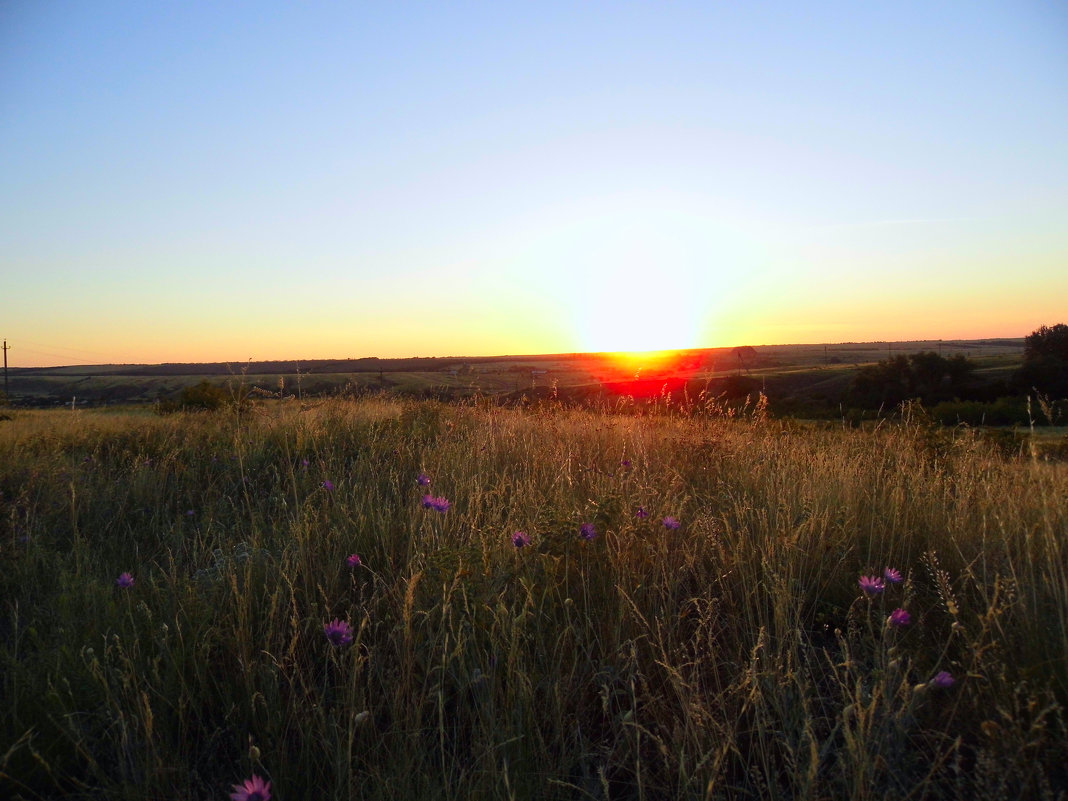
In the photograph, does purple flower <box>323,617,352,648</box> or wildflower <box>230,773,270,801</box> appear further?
purple flower <box>323,617,352,648</box>

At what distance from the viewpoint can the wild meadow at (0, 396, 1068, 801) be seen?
1.55 metres

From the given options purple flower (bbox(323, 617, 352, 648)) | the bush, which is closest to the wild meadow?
purple flower (bbox(323, 617, 352, 648))

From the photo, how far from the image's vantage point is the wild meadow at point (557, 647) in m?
1.55

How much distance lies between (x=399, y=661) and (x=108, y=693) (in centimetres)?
74

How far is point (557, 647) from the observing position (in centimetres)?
200

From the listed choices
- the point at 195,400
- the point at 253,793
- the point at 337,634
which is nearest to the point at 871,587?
the point at 337,634

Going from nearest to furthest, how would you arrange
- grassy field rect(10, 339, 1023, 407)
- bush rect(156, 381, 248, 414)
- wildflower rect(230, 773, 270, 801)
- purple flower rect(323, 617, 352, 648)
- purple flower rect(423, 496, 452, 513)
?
wildflower rect(230, 773, 270, 801) → purple flower rect(323, 617, 352, 648) → purple flower rect(423, 496, 452, 513) → grassy field rect(10, 339, 1023, 407) → bush rect(156, 381, 248, 414)

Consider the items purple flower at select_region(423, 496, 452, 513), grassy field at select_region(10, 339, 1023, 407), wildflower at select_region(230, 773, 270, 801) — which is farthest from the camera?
grassy field at select_region(10, 339, 1023, 407)

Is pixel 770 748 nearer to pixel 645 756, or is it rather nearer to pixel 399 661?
pixel 645 756

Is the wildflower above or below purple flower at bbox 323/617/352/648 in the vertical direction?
below

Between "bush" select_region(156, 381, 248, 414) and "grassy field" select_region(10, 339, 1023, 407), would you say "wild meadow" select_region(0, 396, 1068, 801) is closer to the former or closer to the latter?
"grassy field" select_region(10, 339, 1023, 407)

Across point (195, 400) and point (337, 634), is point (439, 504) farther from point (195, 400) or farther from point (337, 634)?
point (195, 400)

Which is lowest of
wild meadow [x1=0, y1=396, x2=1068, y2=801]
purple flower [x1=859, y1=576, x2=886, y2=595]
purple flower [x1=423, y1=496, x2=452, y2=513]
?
wild meadow [x1=0, y1=396, x2=1068, y2=801]

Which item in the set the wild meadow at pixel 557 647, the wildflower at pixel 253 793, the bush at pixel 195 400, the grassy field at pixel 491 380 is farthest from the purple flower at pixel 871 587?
the bush at pixel 195 400
